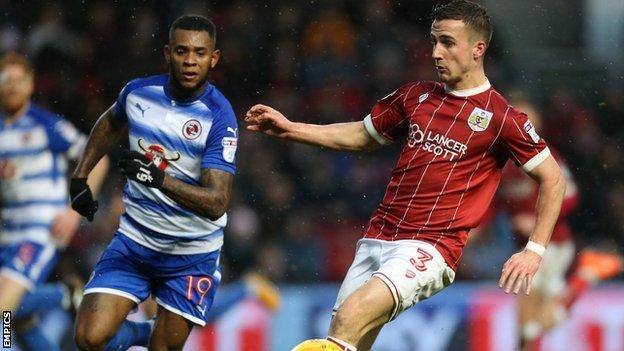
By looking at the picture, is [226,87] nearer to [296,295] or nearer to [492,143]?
[296,295]

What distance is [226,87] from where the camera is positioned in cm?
1176

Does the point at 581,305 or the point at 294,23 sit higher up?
the point at 294,23

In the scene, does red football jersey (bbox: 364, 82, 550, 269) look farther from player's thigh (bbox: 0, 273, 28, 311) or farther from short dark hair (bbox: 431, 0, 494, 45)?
player's thigh (bbox: 0, 273, 28, 311)

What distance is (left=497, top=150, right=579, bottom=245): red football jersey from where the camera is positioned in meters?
10.2

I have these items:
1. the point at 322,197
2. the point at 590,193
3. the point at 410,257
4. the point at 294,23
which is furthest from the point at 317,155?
the point at 410,257

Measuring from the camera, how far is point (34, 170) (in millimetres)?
8805

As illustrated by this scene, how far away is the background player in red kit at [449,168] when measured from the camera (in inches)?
A: 229

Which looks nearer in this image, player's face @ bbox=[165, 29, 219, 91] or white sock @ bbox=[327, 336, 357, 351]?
white sock @ bbox=[327, 336, 357, 351]

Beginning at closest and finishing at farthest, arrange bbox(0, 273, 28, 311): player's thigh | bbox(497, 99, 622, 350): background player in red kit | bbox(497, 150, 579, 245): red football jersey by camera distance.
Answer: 1. bbox(0, 273, 28, 311): player's thigh
2. bbox(497, 99, 622, 350): background player in red kit
3. bbox(497, 150, 579, 245): red football jersey

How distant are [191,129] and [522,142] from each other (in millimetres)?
1636

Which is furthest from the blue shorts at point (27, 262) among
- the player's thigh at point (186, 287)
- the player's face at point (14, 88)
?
the player's thigh at point (186, 287)

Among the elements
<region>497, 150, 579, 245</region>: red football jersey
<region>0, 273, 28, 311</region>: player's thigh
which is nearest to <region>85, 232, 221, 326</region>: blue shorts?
<region>0, 273, 28, 311</region>: player's thigh

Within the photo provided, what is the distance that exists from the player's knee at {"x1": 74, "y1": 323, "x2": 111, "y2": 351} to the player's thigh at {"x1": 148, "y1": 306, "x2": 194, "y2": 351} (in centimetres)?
33

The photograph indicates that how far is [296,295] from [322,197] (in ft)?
5.21
